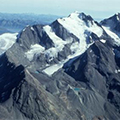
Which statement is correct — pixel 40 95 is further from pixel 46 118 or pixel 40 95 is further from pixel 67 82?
pixel 67 82

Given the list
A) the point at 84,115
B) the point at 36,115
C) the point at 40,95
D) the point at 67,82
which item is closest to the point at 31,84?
the point at 40,95

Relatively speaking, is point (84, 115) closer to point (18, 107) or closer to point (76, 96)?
point (76, 96)

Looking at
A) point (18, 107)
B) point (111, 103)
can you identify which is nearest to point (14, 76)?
point (18, 107)

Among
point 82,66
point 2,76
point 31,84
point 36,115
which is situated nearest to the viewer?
point 36,115

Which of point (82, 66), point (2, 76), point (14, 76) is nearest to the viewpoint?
point (14, 76)

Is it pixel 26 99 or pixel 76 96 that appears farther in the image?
pixel 76 96

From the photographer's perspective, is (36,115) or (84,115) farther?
(84,115)

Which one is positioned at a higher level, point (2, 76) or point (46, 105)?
point (46, 105)

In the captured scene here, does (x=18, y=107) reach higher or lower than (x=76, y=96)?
higher

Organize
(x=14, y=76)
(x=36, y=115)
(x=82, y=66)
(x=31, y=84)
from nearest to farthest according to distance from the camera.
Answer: (x=36, y=115) < (x=31, y=84) < (x=14, y=76) < (x=82, y=66)
